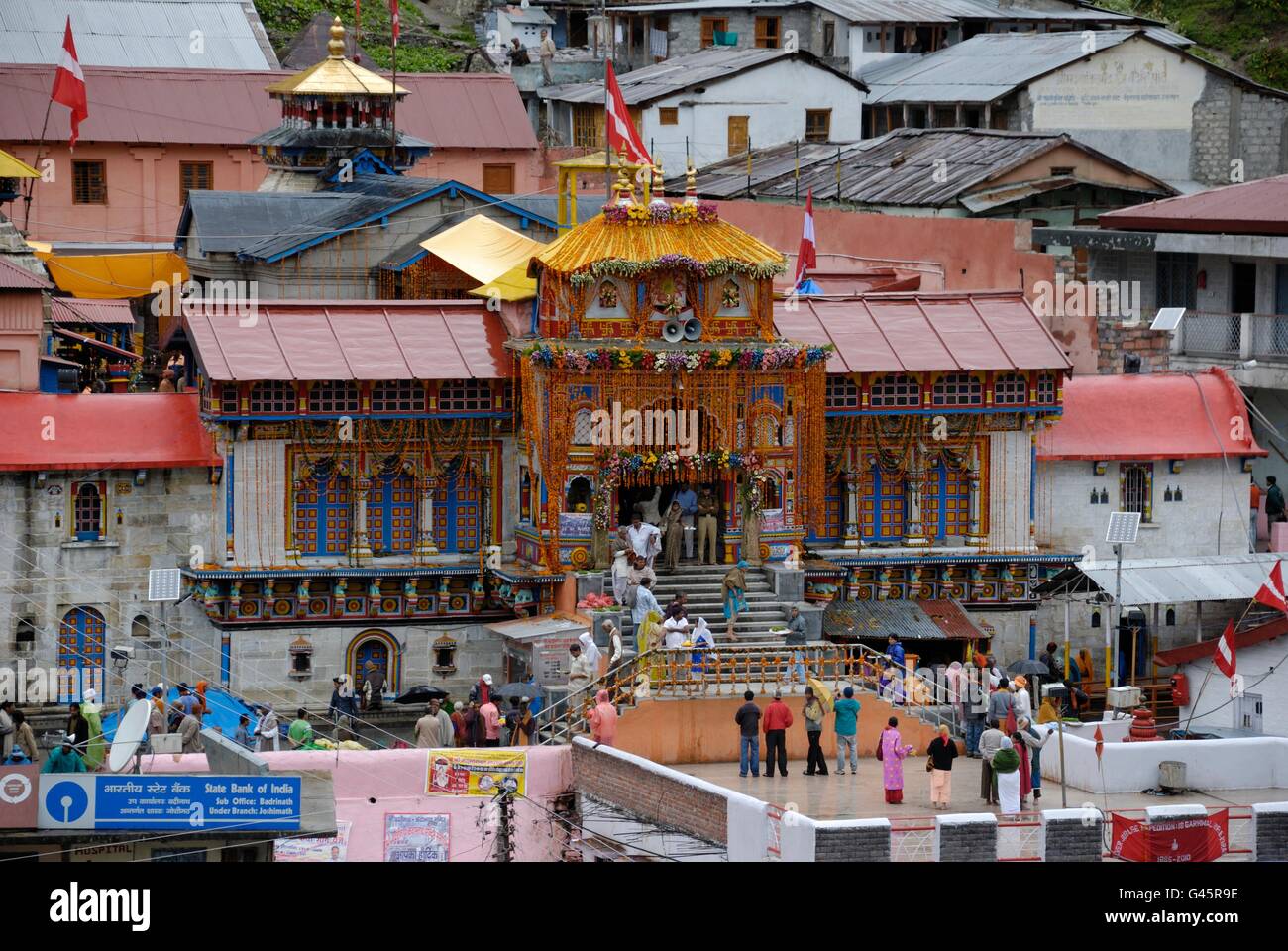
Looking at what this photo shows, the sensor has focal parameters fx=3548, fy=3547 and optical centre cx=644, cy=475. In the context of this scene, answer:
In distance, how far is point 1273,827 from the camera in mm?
51125

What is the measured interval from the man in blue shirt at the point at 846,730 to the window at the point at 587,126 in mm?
56158

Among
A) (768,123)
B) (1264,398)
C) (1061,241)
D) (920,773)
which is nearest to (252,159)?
(768,123)

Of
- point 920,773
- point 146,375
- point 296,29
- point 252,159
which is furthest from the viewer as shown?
point 296,29

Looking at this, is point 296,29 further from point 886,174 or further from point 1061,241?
point 1061,241

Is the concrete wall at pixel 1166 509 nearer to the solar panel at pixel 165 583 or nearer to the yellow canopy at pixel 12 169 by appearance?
the solar panel at pixel 165 583

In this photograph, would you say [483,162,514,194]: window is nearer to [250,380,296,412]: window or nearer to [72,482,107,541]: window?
[250,380,296,412]: window

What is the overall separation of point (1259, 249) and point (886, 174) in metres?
20.3

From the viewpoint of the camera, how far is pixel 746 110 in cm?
10588

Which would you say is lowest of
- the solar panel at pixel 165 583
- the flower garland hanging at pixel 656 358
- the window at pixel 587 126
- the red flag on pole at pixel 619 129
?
the solar panel at pixel 165 583

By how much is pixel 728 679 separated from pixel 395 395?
1006cm

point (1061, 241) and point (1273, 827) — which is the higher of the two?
point (1061, 241)

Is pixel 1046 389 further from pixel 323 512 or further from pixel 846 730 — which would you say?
pixel 323 512

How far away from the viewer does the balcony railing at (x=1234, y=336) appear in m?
73.6

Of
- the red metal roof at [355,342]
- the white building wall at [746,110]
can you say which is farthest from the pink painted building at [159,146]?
the red metal roof at [355,342]
